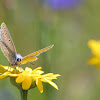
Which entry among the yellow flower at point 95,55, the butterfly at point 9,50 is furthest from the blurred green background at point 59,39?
the butterfly at point 9,50

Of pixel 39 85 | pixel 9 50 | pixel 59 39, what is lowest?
pixel 39 85

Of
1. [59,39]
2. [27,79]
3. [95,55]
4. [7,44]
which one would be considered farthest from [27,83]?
[59,39]

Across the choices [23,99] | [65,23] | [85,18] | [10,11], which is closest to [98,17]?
[85,18]

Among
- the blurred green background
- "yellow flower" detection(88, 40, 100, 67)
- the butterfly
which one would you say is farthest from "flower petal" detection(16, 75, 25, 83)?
"yellow flower" detection(88, 40, 100, 67)

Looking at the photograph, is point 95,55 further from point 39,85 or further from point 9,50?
point 39,85

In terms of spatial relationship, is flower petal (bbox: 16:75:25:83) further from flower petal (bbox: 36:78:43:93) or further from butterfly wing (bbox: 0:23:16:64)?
butterfly wing (bbox: 0:23:16:64)
